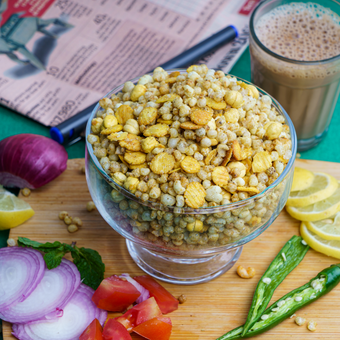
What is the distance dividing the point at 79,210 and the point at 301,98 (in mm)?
1004

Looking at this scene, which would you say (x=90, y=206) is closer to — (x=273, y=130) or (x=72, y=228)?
(x=72, y=228)

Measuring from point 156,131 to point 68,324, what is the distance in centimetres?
68

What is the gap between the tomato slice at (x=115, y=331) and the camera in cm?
133

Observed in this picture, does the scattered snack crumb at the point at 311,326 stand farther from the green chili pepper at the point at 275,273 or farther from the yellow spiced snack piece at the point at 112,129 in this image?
the yellow spiced snack piece at the point at 112,129

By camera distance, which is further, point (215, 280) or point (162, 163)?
point (215, 280)

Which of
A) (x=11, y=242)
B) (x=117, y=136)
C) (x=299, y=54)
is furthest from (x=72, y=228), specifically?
(x=299, y=54)

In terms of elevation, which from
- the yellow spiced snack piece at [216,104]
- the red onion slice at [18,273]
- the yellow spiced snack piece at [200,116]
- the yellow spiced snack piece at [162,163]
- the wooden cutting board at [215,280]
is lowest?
the wooden cutting board at [215,280]

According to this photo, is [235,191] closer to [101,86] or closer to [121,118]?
[121,118]

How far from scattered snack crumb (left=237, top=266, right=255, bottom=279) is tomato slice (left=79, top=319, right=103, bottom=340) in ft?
1.65

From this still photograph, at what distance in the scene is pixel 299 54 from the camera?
183cm

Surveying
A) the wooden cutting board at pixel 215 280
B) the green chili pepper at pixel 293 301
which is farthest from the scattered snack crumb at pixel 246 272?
the green chili pepper at pixel 293 301

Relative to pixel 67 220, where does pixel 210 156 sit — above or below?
above

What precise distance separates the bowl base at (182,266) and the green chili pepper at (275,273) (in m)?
0.14

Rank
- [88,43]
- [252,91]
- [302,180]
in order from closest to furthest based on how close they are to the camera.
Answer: [252,91], [302,180], [88,43]
